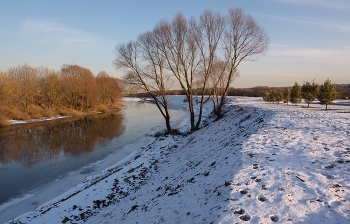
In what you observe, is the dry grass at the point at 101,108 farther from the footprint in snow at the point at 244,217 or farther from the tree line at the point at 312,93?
the footprint in snow at the point at 244,217

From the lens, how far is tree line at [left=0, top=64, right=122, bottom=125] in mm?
40125

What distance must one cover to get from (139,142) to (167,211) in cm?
1518

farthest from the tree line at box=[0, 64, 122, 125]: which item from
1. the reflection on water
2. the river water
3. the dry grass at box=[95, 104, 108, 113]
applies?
the river water

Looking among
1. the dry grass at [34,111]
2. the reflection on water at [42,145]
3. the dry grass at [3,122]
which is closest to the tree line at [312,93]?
the reflection on water at [42,145]

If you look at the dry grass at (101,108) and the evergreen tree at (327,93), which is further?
the dry grass at (101,108)

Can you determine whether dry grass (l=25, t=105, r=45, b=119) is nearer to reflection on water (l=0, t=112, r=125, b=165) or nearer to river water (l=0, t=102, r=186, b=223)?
reflection on water (l=0, t=112, r=125, b=165)

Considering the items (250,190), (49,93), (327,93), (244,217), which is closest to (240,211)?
(244,217)

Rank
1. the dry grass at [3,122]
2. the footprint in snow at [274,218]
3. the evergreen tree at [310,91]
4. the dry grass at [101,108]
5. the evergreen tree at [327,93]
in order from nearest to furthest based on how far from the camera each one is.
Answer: the footprint in snow at [274,218]
the evergreen tree at [327,93]
the evergreen tree at [310,91]
the dry grass at [3,122]
the dry grass at [101,108]

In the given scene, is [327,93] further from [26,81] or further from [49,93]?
[26,81]

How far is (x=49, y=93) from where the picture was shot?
46.8 meters

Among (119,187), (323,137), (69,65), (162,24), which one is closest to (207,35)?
(162,24)

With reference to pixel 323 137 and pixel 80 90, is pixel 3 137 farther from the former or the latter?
pixel 323 137

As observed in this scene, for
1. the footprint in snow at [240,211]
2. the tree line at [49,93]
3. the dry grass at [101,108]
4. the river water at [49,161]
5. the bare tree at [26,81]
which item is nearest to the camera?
the footprint in snow at [240,211]

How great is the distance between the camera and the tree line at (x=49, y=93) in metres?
40.1
